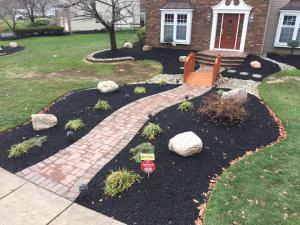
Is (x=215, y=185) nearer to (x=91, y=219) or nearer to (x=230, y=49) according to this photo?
(x=91, y=219)

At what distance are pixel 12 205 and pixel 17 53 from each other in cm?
1903

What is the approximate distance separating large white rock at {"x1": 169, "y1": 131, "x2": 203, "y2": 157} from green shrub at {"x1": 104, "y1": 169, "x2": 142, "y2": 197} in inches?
49.9

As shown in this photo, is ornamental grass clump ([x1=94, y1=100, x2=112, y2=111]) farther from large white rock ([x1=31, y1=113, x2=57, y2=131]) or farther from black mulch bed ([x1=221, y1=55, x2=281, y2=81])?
black mulch bed ([x1=221, y1=55, x2=281, y2=81])

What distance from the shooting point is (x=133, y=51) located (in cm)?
1939

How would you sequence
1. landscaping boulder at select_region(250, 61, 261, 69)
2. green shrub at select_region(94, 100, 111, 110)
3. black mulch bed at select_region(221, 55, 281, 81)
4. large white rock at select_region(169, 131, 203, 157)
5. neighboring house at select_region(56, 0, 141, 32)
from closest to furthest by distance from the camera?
1. large white rock at select_region(169, 131, 203, 157)
2. green shrub at select_region(94, 100, 111, 110)
3. black mulch bed at select_region(221, 55, 281, 81)
4. landscaping boulder at select_region(250, 61, 261, 69)
5. neighboring house at select_region(56, 0, 141, 32)

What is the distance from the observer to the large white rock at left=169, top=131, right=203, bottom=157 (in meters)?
6.45

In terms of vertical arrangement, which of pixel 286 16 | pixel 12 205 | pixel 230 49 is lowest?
pixel 12 205

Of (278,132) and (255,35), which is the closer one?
(278,132)

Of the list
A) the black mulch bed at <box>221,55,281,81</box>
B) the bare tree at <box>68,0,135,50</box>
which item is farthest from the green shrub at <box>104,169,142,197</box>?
the bare tree at <box>68,0,135,50</box>

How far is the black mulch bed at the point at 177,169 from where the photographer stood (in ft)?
16.5

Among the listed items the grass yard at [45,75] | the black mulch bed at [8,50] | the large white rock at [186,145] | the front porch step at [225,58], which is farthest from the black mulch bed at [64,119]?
the black mulch bed at [8,50]

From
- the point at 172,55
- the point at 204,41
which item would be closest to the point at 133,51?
the point at 172,55

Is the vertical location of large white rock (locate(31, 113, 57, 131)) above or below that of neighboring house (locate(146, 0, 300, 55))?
below

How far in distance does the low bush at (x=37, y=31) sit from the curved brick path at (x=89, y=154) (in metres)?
25.3
